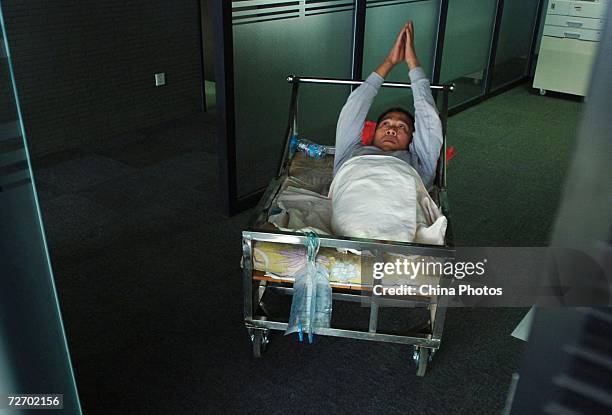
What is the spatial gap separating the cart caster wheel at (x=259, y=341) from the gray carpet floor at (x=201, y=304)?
0.03 m

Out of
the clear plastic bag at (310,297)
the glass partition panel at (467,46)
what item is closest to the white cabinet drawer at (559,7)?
the glass partition panel at (467,46)

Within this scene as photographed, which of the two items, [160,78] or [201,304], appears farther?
[160,78]

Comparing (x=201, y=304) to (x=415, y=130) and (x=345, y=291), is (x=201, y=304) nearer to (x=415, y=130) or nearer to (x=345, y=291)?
(x=345, y=291)

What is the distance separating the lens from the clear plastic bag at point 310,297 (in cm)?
179

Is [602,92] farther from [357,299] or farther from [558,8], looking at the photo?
[558,8]

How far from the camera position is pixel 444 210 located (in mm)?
2021

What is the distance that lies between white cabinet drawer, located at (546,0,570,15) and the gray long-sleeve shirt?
3.66m

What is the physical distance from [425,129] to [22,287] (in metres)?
1.77

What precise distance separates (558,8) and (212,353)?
486cm

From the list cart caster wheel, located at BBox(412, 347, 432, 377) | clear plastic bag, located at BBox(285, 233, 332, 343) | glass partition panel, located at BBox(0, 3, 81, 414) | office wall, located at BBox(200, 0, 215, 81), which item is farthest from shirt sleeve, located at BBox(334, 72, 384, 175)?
office wall, located at BBox(200, 0, 215, 81)

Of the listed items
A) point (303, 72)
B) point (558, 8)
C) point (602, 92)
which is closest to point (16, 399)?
point (602, 92)

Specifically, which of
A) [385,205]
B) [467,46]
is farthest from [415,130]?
[467,46]

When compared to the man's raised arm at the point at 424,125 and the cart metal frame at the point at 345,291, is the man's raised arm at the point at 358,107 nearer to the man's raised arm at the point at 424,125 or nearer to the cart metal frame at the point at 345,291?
the man's raised arm at the point at 424,125

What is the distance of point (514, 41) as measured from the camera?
18.6 ft
